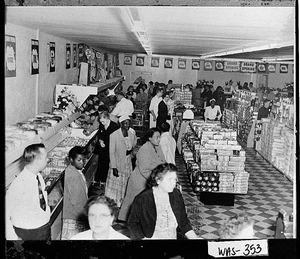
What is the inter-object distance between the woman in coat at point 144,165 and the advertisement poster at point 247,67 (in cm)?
132

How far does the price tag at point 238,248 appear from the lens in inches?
123

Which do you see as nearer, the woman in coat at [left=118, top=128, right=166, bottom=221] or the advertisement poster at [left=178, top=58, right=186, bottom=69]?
the woman in coat at [left=118, top=128, right=166, bottom=221]

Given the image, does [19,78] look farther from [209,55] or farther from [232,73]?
[209,55]

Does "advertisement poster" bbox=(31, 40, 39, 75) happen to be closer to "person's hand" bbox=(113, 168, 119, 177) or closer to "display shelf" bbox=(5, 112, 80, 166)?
"display shelf" bbox=(5, 112, 80, 166)

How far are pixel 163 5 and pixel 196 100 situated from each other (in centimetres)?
179

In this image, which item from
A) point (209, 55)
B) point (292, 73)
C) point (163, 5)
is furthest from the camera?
point (209, 55)

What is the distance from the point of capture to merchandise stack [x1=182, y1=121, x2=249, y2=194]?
5.46 meters

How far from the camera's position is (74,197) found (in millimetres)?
3498

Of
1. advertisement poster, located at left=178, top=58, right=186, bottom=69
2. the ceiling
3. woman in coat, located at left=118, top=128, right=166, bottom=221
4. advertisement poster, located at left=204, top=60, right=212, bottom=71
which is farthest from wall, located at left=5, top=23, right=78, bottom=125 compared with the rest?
advertisement poster, located at left=204, top=60, right=212, bottom=71

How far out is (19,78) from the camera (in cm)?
368

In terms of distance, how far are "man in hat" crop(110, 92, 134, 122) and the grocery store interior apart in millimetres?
154

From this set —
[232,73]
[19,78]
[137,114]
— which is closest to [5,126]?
[19,78]

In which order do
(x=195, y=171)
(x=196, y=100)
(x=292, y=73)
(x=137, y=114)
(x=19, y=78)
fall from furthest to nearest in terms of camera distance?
(x=195, y=171), (x=196, y=100), (x=137, y=114), (x=19, y=78), (x=292, y=73)

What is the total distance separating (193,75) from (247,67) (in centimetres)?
58
